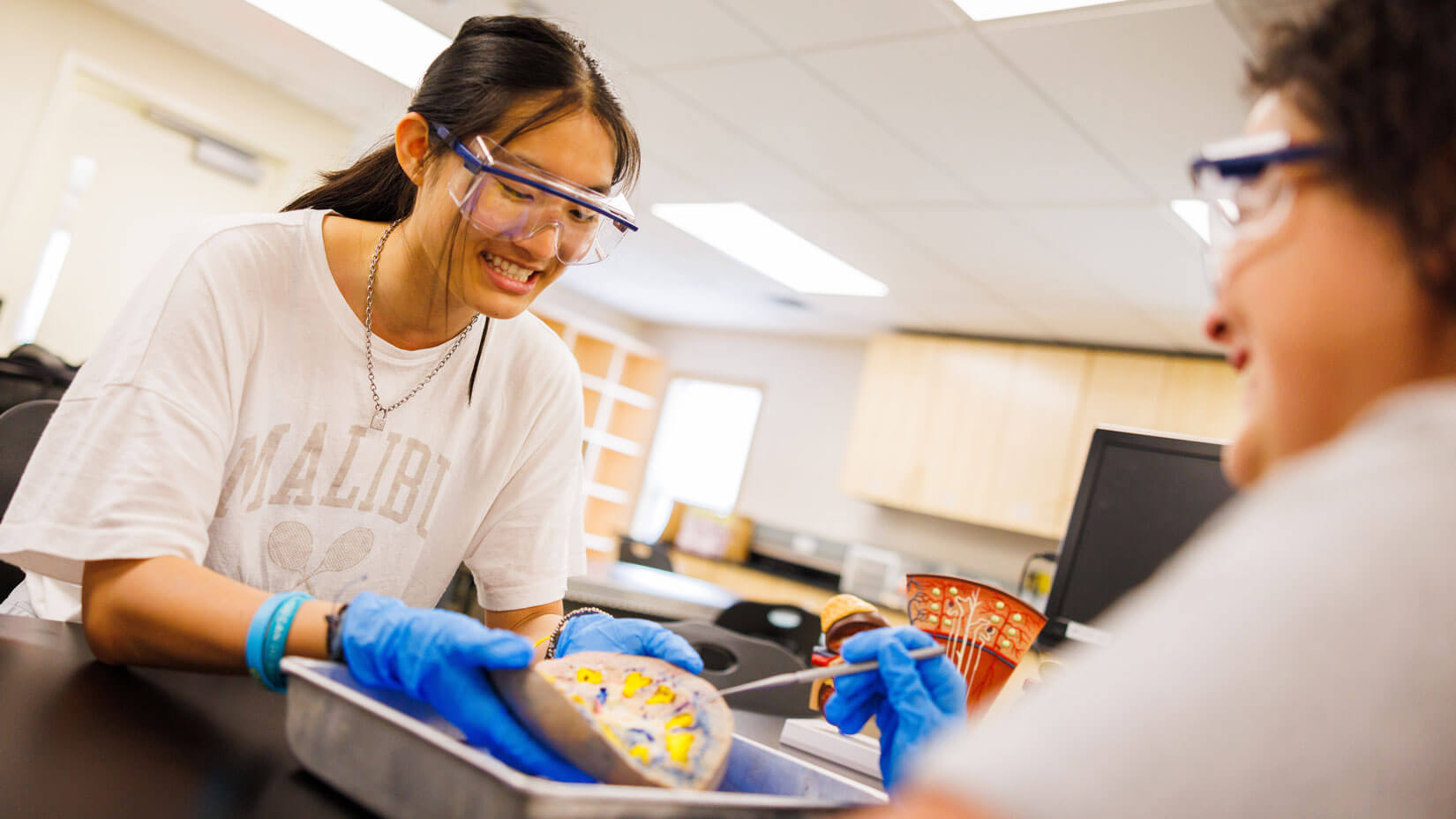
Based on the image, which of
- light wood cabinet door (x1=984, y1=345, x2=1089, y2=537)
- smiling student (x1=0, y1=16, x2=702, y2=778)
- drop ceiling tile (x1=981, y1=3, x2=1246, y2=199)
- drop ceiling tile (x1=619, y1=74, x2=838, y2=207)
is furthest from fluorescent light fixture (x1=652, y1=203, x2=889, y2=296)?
smiling student (x1=0, y1=16, x2=702, y2=778)

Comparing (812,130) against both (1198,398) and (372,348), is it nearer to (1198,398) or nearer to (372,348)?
(372,348)

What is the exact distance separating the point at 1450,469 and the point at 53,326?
569 centimetres

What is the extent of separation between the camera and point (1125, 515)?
1.75 meters

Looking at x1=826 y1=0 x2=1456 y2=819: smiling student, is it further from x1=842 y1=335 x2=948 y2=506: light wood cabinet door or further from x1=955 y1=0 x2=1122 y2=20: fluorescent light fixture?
x1=842 y1=335 x2=948 y2=506: light wood cabinet door

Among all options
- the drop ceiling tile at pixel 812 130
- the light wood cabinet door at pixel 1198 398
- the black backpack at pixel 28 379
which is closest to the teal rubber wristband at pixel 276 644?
the black backpack at pixel 28 379

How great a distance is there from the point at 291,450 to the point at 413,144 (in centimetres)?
45

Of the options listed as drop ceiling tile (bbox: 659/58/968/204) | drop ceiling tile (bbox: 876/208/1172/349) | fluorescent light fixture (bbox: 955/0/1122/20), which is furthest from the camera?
drop ceiling tile (bbox: 876/208/1172/349)

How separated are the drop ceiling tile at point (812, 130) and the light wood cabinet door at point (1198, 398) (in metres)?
2.33

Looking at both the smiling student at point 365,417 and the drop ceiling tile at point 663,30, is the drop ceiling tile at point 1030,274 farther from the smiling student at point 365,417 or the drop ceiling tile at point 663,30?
the smiling student at point 365,417

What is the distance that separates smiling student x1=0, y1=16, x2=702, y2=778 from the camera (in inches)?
35.5

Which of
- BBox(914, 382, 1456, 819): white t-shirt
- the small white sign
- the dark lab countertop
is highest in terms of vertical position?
BBox(914, 382, 1456, 819): white t-shirt

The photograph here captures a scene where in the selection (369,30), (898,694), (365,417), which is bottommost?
(898,694)

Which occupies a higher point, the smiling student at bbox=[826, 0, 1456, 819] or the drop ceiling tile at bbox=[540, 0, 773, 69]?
the drop ceiling tile at bbox=[540, 0, 773, 69]

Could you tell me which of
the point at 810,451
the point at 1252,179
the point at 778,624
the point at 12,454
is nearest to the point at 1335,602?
the point at 1252,179
